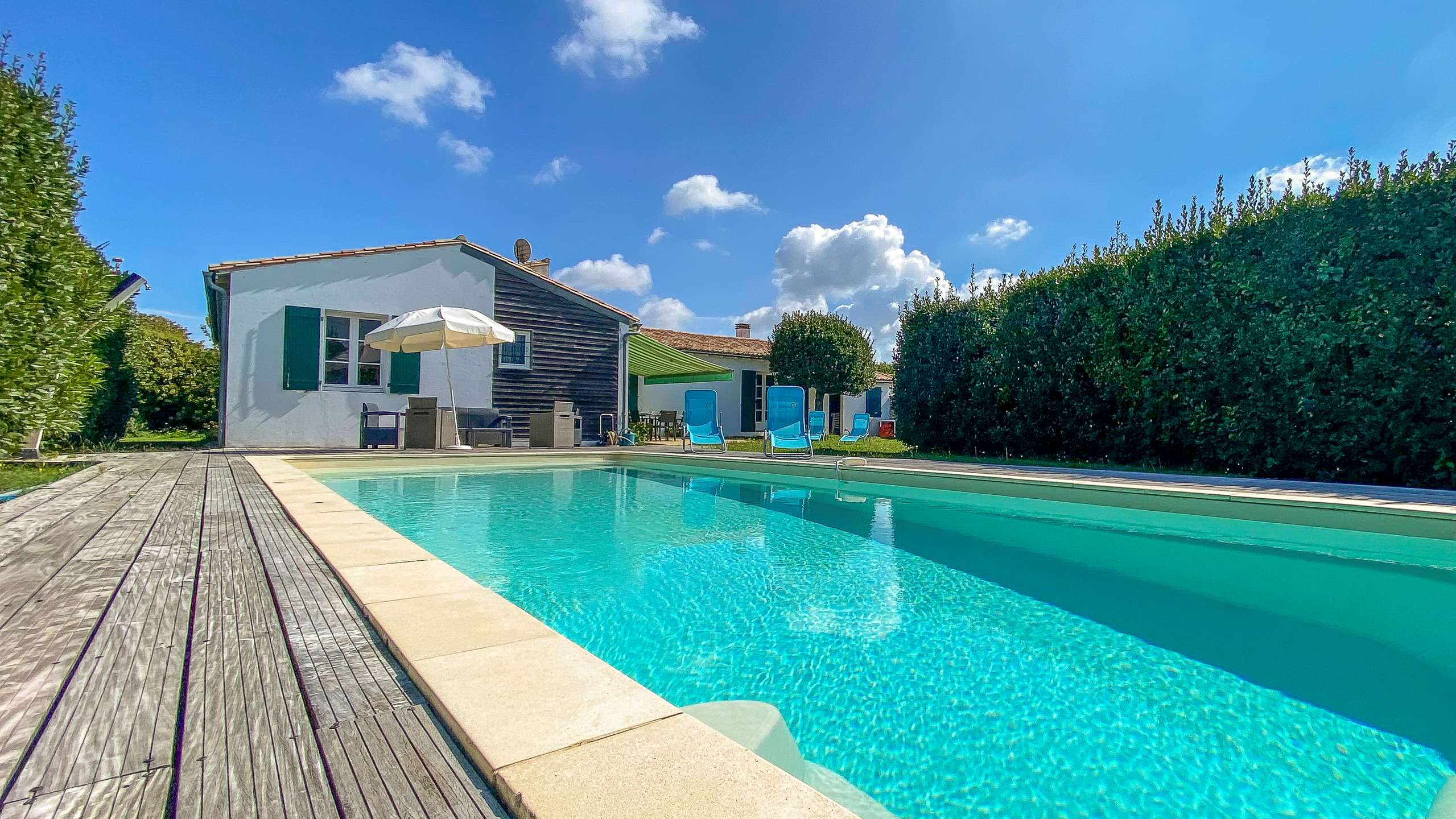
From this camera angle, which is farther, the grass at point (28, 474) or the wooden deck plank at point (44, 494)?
the grass at point (28, 474)

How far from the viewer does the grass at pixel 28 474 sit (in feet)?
18.0

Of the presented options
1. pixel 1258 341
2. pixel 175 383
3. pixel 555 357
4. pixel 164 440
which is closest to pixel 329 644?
pixel 1258 341

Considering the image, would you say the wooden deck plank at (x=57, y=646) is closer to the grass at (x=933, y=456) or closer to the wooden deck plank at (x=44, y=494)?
the wooden deck plank at (x=44, y=494)

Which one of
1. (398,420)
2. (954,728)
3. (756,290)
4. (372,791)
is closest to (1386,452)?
(954,728)

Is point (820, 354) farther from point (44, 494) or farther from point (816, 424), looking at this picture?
point (44, 494)

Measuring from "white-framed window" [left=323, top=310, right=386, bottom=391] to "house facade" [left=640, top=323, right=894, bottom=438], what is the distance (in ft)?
26.8

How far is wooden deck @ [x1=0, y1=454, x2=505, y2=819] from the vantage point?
111 centimetres

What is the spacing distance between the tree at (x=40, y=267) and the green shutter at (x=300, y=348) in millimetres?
4071

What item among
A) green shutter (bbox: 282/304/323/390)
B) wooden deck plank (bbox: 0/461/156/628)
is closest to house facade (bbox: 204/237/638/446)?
green shutter (bbox: 282/304/323/390)

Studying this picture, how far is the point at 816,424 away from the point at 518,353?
8.89 meters

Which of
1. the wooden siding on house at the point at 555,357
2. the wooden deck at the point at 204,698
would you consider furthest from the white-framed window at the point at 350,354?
the wooden deck at the point at 204,698

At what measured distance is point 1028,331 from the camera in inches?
439

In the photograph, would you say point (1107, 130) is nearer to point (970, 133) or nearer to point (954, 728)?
point (970, 133)

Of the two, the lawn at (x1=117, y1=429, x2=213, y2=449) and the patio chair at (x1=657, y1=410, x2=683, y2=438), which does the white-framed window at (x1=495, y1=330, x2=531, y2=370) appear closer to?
the patio chair at (x1=657, y1=410, x2=683, y2=438)
